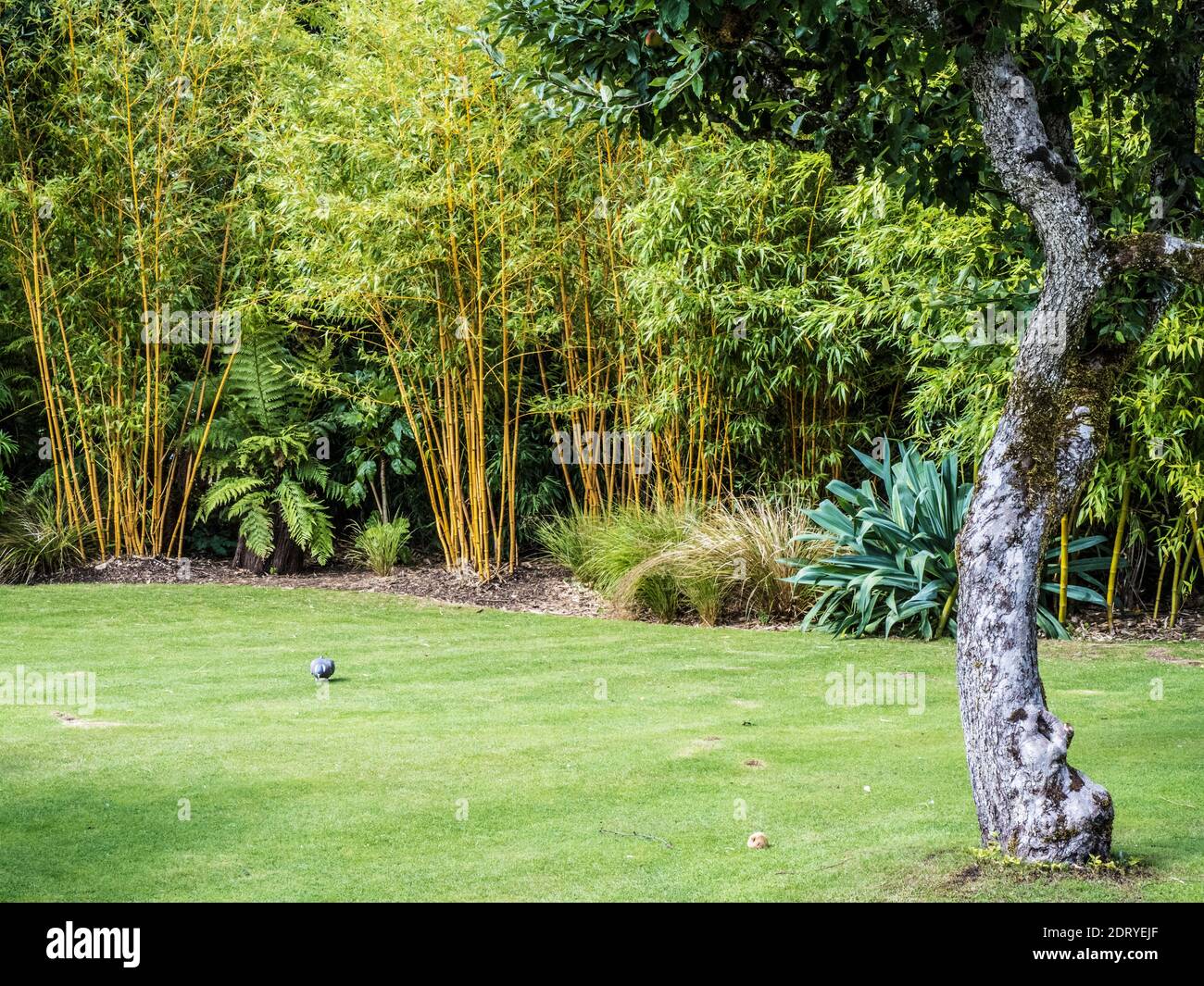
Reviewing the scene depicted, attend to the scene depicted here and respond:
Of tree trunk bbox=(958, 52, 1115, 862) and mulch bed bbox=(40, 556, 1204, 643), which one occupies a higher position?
tree trunk bbox=(958, 52, 1115, 862)

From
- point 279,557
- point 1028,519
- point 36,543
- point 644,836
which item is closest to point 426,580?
point 279,557

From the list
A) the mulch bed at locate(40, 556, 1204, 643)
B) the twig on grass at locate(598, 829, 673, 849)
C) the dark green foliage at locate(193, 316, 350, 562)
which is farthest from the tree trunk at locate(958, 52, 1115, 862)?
the dark green foliage at locate(193, 316, 350, 562)

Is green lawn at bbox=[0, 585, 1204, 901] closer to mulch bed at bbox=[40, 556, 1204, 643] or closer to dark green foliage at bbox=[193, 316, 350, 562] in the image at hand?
mulch bed at bbox=[40, 556, 1204, 643]

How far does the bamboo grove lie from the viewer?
25.1ft

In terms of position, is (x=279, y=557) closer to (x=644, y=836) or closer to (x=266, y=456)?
(x=266, y=456)

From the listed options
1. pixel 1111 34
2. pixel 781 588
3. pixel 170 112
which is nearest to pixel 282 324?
pixel 170 112

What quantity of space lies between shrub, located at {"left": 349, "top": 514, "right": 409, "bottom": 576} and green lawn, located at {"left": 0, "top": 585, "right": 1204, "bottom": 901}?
3.00 m

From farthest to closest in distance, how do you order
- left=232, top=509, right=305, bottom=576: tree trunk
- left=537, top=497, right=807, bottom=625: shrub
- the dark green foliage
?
1. left=232, top=509, right=305, bottom=576: tree trunk
2. the dark green foliage
3. left=537, top=497, right=807, bottom=625: shrub

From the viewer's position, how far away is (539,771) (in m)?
4.25

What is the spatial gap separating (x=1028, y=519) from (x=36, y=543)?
8.56 m

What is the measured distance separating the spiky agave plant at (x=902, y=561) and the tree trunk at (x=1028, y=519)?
3.90m

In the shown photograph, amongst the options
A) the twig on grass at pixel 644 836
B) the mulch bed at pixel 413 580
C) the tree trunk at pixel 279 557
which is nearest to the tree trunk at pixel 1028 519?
the twig on grass at pixel 644 836

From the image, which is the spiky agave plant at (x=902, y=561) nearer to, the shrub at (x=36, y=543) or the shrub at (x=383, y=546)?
the shrub at (x=383, y=546)

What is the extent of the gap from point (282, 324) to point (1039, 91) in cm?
796
